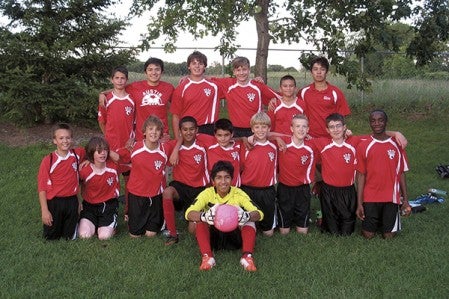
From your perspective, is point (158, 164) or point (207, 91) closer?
point (158, 164)

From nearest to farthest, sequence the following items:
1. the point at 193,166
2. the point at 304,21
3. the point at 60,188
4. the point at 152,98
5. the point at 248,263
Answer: the point at 248,263 < the point at 60,188 < the point at 193,166 < the point at 152,98 < the point at 304,21

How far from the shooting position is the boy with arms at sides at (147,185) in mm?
5484

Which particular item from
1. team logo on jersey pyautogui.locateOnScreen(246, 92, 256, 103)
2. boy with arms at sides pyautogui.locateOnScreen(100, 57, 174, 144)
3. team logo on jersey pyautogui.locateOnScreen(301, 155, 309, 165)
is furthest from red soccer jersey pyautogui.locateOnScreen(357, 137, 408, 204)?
boy with arms at sides pyautogui.locateOnScreen(100, 57, 174, 144)

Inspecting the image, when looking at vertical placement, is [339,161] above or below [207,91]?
below

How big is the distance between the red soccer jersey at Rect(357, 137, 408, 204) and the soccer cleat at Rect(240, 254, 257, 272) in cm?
162

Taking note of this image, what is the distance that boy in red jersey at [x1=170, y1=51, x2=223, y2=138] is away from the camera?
6066 mm

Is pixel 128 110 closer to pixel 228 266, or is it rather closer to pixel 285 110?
pixel 285 110

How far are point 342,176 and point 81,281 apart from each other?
290cm

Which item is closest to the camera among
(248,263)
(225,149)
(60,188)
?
(248,263)

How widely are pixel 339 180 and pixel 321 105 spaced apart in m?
1.08

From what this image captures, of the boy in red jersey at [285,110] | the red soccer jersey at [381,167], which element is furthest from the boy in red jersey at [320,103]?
the red soccer jersey at [381,167]

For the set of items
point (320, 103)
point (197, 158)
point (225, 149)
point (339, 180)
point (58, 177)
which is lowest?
point (339, 180)

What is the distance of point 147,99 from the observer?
604 centimetres

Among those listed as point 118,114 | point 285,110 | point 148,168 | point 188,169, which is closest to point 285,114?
point 285,110
